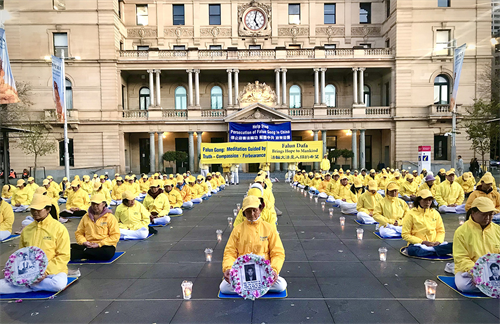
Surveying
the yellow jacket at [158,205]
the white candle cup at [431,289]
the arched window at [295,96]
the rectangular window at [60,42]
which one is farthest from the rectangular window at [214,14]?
the white candle cup at [431,289]

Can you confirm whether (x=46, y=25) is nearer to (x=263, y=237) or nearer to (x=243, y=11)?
(x=243, y=11)

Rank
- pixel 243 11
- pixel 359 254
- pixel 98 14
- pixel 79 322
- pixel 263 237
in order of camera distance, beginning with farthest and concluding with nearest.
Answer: pixel 243 11
pixel 98 14
pixel 359 254
pixel 263 237
pixel 79 322

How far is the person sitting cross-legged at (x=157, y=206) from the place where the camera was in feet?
35.0

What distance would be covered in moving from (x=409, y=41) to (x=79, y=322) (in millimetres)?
36753

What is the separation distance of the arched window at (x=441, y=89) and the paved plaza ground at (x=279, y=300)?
31.2 meters

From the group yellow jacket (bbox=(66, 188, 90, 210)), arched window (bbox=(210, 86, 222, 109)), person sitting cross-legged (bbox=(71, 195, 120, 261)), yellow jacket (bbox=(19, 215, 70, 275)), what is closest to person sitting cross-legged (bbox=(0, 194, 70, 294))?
yellow jacket (bbox=(19, 215, 70, 275))

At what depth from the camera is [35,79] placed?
104ft

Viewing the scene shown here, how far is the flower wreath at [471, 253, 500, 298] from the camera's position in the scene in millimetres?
4434

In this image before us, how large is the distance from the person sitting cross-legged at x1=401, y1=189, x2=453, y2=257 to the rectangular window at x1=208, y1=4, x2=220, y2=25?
34510 millimetres

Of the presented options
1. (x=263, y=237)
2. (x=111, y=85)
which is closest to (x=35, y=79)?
(x=111, y=85)

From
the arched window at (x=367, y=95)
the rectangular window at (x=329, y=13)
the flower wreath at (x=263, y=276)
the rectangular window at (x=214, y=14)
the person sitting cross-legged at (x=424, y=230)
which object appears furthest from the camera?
the arched window at (x=367, y=95)

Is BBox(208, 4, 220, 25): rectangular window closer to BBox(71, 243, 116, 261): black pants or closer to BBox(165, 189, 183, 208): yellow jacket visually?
BBox(165, 189, 183, 208): yellow jacket

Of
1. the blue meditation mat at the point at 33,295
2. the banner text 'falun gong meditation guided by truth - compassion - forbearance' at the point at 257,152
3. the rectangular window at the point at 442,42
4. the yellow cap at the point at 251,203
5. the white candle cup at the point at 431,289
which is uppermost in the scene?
the rectangular window at the point at 442,42

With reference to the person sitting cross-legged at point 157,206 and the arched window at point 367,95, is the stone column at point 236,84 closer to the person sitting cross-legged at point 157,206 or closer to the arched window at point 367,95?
the arched window at point 367,95
